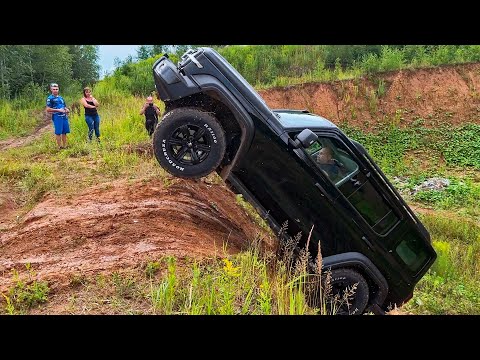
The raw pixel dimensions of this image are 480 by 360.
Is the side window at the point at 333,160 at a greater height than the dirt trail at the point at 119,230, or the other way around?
the side window at the point at 333,160

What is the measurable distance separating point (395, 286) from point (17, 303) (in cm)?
404

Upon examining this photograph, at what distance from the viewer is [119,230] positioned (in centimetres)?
483

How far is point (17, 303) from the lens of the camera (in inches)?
135

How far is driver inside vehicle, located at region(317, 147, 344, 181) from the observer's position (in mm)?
4734

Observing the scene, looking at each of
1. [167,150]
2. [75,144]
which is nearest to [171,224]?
[167,150]

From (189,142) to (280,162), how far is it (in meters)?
0.99

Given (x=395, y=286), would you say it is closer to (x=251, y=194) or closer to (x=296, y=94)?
(x=251, y=194)

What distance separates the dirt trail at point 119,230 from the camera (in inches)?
165

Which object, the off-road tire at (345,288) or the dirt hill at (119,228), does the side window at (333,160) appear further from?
the dirt hill at (119,228)

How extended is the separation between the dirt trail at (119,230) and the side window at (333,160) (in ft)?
4.55

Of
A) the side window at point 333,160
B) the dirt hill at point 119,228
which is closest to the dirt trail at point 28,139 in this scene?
the dirt hill at point 119,228

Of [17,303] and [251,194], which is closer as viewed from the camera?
[17,303]

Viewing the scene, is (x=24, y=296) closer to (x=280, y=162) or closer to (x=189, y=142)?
(x=189, y=142)

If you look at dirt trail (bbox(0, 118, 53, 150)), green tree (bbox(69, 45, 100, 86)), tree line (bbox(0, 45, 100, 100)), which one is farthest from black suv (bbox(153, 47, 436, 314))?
green tree (bbox(69, 45, 100, 86))
